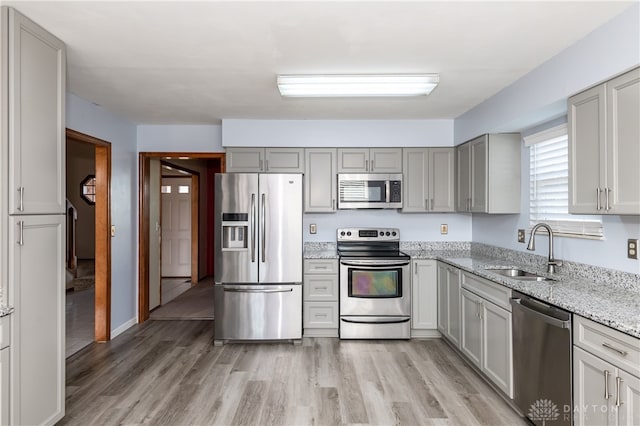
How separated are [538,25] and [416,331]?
3023 millimetres

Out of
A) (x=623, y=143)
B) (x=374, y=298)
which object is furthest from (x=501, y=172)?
(x=374, y=298)

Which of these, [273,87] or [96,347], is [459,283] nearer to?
[273,87]

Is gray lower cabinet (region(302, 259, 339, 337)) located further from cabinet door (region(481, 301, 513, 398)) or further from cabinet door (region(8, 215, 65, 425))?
cabinet door (region(8, 215, 65, 425))

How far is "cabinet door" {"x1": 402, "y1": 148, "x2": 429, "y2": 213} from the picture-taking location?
435 centimetres

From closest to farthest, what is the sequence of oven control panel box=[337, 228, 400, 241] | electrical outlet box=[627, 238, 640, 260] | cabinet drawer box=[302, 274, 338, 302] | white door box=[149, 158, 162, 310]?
1. electrical outlet box=[627, 238, 640, 260]
2. cabinet drawer box=[302, 274, 338, 302]
3. oven control panel box=[337, 228, 400, 241]
4. white door box=[149, 158, 162, 310]

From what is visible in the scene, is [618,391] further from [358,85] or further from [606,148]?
[358,85]

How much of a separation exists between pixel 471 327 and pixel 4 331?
3.11 m

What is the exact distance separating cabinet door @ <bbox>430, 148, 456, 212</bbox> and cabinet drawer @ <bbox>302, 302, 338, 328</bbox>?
1.60 metres

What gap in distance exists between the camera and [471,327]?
3.17 metres

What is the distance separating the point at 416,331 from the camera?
407 centimetres

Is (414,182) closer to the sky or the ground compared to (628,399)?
closer to the sky

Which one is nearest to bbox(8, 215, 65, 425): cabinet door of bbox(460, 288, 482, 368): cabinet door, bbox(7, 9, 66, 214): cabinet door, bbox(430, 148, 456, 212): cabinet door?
bbox(7, 9, 66, 214): cabinet door

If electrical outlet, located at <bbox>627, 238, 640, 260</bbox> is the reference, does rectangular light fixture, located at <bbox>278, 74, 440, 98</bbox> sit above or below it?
above

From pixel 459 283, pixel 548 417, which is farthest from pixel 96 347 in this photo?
pixel 548 417
